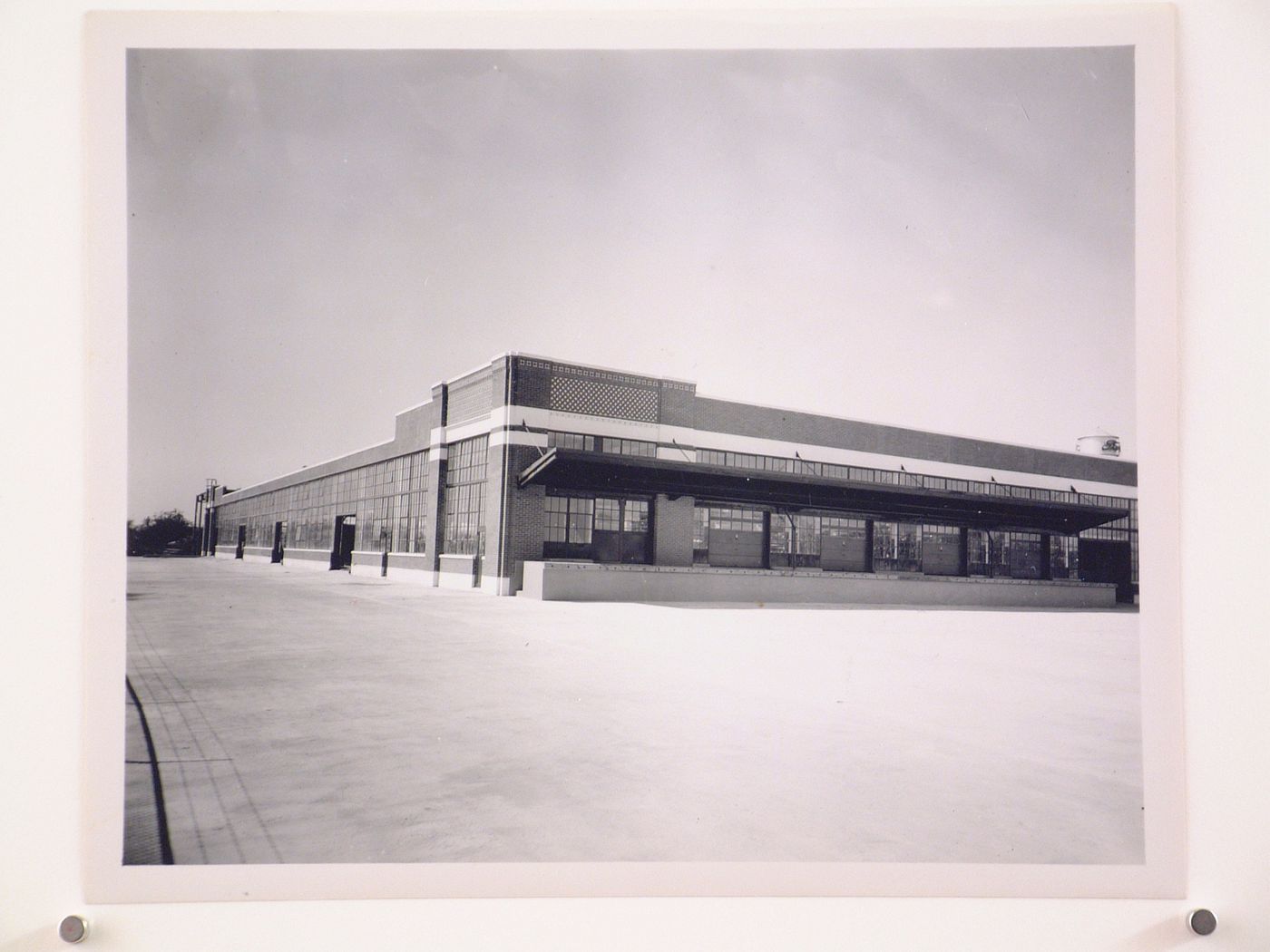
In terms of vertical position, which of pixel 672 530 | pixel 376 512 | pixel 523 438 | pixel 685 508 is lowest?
pixel 672 530

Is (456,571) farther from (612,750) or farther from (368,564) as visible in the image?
(612,750)

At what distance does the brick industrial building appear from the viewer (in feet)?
47.3

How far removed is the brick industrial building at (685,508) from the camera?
14.4 meters

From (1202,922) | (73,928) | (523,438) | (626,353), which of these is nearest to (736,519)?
(523,438)

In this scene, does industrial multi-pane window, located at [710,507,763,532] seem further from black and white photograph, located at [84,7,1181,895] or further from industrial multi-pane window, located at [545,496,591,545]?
black and white photograph, located at [84,7,1181,895]

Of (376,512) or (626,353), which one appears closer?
(626,353)

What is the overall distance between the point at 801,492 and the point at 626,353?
13230 millimetres

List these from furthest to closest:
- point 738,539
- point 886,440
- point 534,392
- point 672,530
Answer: point 886,440 → point 738,539 → point 672,530 → point 534,392

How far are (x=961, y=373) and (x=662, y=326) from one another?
91.5 inches

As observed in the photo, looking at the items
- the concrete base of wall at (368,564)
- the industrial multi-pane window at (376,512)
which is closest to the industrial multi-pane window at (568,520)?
the industrial multi-pane window at (376,512)

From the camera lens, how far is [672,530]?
54.0 feet

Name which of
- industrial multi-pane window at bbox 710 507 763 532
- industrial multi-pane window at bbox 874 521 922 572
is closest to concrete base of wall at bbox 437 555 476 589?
industrial multi-pane window at bbox 710 507 763 532

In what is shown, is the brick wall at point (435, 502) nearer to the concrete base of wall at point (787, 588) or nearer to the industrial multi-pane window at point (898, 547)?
the concrete base of wall at point (787, 588)

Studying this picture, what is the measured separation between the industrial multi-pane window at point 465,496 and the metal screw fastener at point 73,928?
1238 cm
